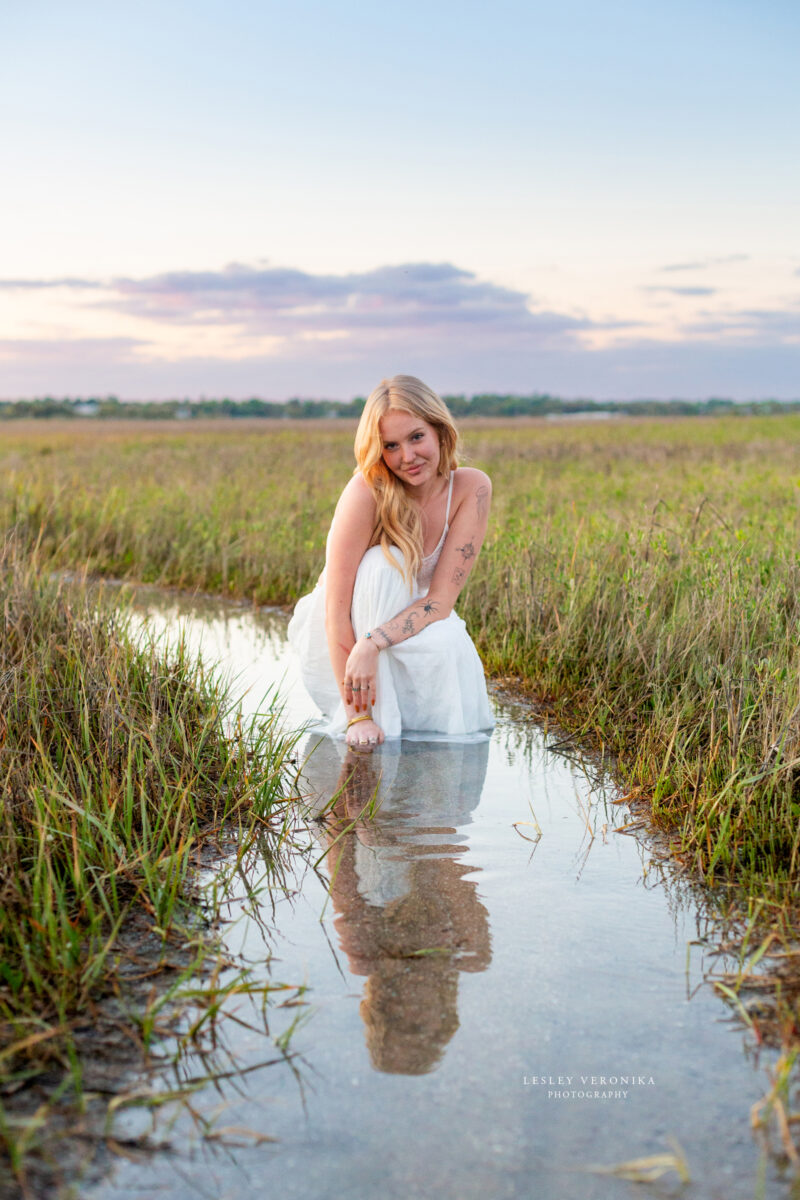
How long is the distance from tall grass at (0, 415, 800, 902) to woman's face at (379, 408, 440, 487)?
1.33 metres

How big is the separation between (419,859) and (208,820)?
2.50ft

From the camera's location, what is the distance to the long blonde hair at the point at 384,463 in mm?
3855

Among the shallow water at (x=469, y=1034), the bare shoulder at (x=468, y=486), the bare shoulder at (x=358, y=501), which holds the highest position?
the bare shoulder at (x=468, y=486)

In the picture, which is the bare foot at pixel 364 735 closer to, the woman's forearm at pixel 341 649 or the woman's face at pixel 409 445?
the woman's forearm at pixel 341 649

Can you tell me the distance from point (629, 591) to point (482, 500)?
1.20m

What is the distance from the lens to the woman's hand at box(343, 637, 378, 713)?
4.03 meters

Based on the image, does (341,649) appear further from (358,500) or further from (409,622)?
(358,500)

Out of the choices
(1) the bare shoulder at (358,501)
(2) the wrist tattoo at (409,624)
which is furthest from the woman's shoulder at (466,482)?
(2) the wrist tattoo at (409,624)

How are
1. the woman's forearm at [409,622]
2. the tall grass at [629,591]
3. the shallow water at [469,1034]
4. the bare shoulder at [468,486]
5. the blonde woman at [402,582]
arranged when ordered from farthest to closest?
the bare shoulder at [468,486], the woman's forearm at [409,622], the blonde woman at [402,582], the tall grass at [629,591], the shallow water at [469,1034]

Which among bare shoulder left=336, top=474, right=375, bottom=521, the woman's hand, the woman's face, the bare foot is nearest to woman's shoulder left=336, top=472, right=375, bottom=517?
bare shoulder left=336, top=474, right=375, bottom=521

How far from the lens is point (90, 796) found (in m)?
2.71

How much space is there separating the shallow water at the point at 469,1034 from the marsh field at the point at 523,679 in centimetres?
25

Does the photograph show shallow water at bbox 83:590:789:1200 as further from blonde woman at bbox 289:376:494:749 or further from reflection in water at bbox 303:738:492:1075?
blonde woman at bbox 289:376:494:749

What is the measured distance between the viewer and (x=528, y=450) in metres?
20.3
